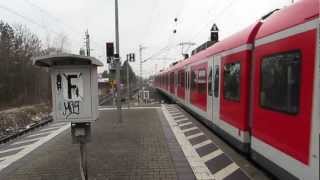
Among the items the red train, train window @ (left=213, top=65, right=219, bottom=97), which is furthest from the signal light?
the red train

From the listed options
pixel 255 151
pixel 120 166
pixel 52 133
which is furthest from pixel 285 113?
pixel 52 133

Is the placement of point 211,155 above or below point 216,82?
below

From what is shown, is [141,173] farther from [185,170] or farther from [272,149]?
[272,149]

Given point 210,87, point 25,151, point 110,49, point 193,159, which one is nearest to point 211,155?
point 193,159

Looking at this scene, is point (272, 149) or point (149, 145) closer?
point (272, 149)

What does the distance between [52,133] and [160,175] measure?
7.38 meters

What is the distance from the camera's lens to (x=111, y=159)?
27.5ft

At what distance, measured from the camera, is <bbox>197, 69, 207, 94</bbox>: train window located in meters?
13.4

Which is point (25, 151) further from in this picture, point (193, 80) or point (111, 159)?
point (193, 80)

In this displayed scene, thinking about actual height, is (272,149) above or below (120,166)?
above

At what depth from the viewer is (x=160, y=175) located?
22.9 feet

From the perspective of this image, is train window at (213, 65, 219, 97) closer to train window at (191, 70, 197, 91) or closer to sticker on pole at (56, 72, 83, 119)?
train window at (191, 70, 197, 91)

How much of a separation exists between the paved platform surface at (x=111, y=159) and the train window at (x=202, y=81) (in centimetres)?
236

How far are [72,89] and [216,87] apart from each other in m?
5.93
